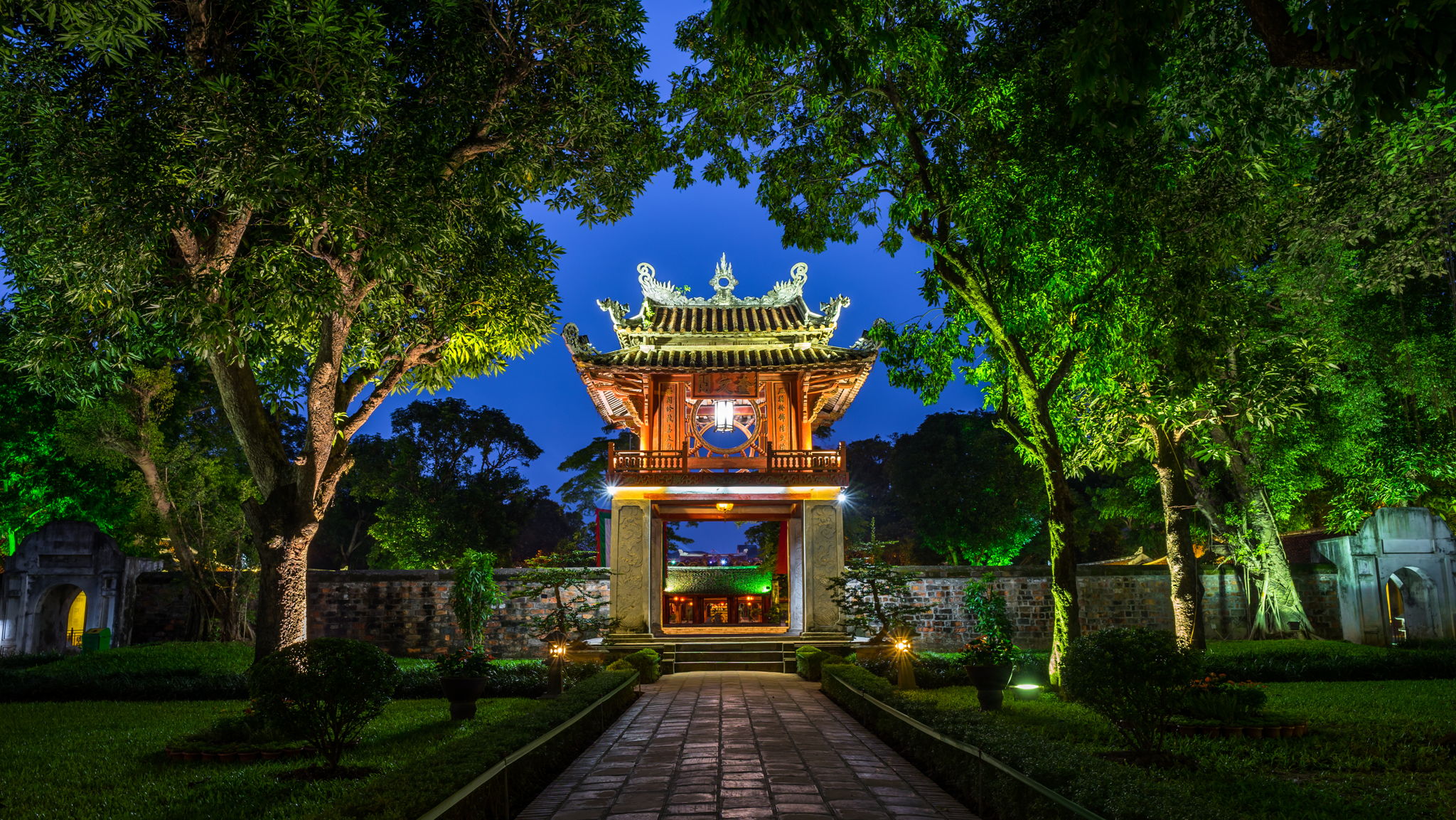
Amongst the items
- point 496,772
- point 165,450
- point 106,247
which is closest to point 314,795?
point 496,772

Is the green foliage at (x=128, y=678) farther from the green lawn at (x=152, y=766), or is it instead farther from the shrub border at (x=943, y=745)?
the shrub border at (x=943, y=745)

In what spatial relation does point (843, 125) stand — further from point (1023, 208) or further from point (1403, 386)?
point (1403, 386)

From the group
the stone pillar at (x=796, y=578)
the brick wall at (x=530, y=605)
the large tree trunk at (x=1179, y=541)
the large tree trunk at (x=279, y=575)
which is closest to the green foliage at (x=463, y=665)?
the large tree trunk at (x=279, y=575)

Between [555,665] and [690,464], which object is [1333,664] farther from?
[555,665]

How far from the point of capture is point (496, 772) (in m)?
4.64

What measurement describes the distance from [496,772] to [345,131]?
6376 millimetres

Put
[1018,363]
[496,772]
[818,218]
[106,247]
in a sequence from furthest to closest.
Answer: [818,218], [1018,363], [106,247], [496,772]

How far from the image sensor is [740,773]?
6234mm

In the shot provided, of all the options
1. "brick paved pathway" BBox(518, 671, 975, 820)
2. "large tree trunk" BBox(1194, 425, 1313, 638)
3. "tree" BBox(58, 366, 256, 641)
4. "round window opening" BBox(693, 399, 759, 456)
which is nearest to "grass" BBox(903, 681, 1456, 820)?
"brick paved pathway" BBox(518, 671, 975, 820)

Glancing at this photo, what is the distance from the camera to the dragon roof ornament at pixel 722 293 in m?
19.3

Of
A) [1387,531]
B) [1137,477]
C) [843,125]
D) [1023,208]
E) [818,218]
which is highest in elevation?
[843,125]

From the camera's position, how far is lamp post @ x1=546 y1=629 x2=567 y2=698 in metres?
12.1

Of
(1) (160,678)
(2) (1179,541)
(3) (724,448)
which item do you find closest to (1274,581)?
(2) (1179,541)

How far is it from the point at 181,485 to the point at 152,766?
11329mm
